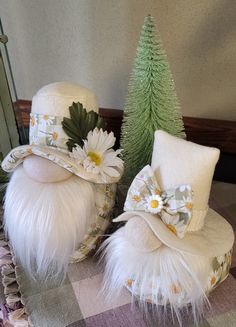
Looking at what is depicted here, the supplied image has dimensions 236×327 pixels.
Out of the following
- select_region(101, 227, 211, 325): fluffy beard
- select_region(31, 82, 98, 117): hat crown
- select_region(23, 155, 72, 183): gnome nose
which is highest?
select_region(31, 82, 98, 117): hat crown

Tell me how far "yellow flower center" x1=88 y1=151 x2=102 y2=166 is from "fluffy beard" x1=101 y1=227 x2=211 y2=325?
0.12 metres

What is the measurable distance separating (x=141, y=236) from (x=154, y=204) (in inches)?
1.9

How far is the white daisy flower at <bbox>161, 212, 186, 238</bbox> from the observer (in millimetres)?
468

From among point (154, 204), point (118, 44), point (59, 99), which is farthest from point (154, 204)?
point (118, 44)

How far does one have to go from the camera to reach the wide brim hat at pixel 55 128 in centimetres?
50

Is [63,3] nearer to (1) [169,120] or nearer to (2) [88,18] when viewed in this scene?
(2) [88,18]

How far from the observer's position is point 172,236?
0.47 metres

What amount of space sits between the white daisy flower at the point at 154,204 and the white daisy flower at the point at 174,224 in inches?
0.5

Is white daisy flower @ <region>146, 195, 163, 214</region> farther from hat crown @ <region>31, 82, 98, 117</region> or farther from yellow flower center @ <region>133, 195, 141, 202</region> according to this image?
hat crown @ <region>31, 82, 98, 117</region>

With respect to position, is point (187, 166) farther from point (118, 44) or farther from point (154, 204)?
point (118, 44)

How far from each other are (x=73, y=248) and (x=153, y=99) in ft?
0.94

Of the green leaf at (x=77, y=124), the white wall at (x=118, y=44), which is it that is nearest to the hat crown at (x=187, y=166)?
the green leaf at (x=77, y=124)

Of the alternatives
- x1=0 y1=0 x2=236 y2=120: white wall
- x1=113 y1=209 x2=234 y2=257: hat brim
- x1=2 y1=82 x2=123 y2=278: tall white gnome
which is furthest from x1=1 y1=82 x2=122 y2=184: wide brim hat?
x1=0 y1=0 x2=236 y2=120: white wall

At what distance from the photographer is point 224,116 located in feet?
2.55
